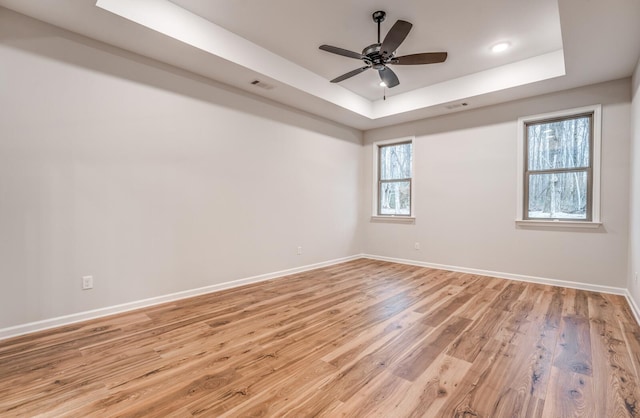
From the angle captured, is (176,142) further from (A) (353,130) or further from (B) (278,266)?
(A) (353,130)

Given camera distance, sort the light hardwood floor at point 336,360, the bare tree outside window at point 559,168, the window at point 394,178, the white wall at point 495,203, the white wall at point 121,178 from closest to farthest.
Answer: the light hardwood floor at point 336,360 → the white wall at point 121,178 → the white wall at point 495,203 → the bare tree outside window at point 559,168 → the window at point 394,178

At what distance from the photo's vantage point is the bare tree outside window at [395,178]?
5773 mm

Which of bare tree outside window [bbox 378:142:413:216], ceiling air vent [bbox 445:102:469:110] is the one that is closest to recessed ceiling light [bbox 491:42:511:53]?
ceiling air vent [bbox 445:102:469:110]

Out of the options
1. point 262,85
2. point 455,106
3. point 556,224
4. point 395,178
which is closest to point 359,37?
point 262,85

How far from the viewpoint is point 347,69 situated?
166 inches

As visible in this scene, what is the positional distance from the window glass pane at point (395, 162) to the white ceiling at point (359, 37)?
1360 mm

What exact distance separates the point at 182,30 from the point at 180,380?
9.99ft

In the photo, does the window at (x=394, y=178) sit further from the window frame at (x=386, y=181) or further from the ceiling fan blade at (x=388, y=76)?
the ceiling fan blade at (x=388, y=76)

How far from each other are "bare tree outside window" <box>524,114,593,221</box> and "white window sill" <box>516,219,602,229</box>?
120 mm

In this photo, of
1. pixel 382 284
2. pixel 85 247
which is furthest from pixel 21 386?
pixel 382 284

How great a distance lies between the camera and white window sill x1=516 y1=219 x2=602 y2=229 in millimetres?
3871

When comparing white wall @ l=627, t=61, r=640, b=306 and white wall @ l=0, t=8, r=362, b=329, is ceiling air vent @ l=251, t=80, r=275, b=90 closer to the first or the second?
white wall @ l=0, t=8, r=362, b=329

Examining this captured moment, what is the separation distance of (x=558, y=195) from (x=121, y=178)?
17.9 ft

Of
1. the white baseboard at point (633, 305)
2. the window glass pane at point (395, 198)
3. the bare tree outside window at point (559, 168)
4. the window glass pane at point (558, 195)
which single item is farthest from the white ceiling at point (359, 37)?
the white baseboard at point (633, 305)
